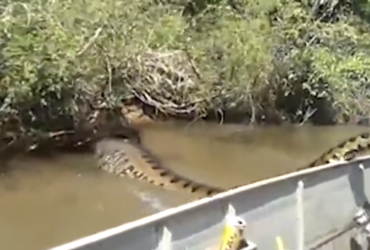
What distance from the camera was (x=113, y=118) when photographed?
46.4ft

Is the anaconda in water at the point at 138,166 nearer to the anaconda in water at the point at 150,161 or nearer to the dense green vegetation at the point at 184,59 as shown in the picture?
the anaconda in water at the point at 150,161

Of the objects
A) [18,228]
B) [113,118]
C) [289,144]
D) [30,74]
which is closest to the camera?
[18,228]

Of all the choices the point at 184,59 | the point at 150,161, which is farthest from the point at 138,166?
the point at 184,59

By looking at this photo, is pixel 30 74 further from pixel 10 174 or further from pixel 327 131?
pixel 327 131

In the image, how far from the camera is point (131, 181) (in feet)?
38.5

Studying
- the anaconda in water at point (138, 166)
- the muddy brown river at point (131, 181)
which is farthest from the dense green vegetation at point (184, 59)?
the anaconda in water at point (138, 166)

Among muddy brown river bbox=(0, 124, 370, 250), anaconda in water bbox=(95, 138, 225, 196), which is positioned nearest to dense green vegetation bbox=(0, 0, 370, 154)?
muddy brown river bbox=(0, 124, 370, 250)

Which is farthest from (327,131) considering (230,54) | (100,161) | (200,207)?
(200,207)

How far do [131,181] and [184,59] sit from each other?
11.6 feet

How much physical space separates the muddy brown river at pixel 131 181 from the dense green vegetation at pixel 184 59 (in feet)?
1.84

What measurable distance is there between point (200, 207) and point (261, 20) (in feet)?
40.9

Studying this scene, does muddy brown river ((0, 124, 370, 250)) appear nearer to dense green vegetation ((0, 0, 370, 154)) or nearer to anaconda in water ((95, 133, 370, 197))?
anaconda in water ((95, 133, 370, 197))

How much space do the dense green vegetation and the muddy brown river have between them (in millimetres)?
561

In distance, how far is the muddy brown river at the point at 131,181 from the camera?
31.3 feet
